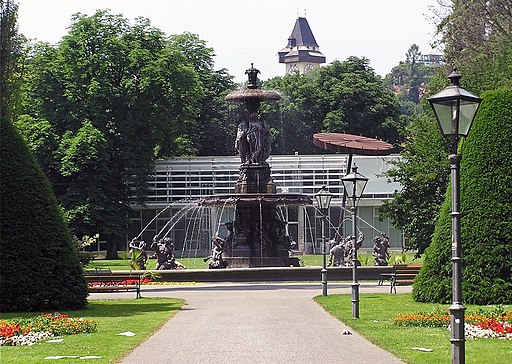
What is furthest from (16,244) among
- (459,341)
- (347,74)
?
(347,74)

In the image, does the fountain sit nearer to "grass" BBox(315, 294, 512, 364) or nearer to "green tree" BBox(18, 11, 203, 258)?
"grass" BBox(315, 294, 512, 364)

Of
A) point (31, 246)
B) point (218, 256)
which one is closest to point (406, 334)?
point (31, 246)

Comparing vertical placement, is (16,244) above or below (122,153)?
below

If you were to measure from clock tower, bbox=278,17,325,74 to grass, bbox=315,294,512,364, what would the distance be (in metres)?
159

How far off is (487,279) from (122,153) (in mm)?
39926

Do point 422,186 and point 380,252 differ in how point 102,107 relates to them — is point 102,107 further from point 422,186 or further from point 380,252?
point 422,186

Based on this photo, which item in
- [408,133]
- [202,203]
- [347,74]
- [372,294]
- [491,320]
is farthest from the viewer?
[347,74]

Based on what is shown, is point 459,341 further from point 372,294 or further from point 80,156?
point 80,156

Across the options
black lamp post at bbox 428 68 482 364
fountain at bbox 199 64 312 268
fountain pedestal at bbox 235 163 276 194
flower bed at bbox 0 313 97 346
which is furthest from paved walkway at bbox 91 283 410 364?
fountain pedestal at bbox 235 163 276 194

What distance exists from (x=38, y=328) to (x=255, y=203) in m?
19.3

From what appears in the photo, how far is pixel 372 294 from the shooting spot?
2989 cm

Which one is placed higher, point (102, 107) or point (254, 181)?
point (102, 107)

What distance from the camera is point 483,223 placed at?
2439 cm

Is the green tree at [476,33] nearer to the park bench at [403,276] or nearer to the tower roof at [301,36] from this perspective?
the park bench at [403,276]
